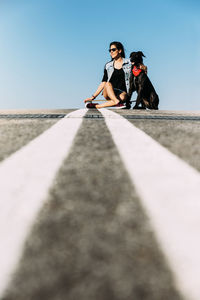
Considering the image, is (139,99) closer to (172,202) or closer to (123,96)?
(123,96)

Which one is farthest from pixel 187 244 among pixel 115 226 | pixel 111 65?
pixel 111 65

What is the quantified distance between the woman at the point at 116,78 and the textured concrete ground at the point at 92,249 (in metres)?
9.09

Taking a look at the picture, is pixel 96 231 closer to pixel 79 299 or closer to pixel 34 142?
pixel 79 299

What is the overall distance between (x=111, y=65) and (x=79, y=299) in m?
10.8

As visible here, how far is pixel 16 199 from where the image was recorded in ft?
5.18

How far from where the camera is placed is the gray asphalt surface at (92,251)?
3.09 ft

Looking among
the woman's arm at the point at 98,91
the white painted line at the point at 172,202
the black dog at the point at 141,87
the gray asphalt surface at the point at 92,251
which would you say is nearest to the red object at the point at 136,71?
the black dog at the point at 141,87

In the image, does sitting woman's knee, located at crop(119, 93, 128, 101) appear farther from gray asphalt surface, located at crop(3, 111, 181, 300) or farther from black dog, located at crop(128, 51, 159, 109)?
gray asphalt surface, located at crop(3, 111, 181, 300)

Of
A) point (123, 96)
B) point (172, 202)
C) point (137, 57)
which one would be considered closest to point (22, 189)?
point (172, 202)

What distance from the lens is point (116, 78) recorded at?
36.7 ft

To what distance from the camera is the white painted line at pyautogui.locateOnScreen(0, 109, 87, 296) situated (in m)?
1.13

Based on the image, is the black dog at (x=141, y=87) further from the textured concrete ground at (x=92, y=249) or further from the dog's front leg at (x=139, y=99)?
the textured concrete ground at (x=92, y=249)

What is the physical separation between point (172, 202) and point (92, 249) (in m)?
0.52

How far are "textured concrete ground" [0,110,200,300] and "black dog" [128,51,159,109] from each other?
8.71 meters
